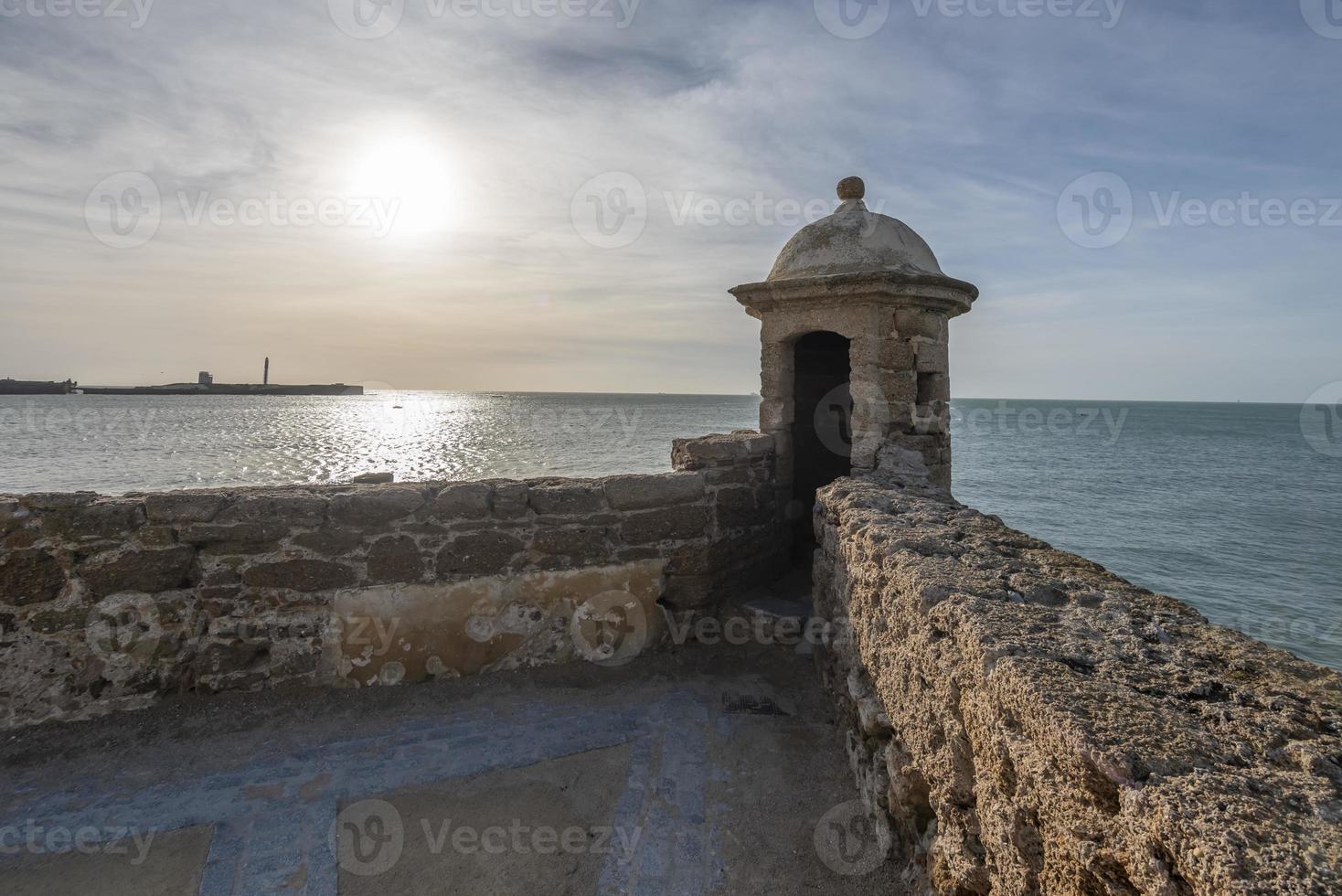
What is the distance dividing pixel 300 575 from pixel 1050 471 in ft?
134

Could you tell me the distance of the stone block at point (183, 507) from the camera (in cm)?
370

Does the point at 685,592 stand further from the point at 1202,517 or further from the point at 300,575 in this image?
the point at 1202,517

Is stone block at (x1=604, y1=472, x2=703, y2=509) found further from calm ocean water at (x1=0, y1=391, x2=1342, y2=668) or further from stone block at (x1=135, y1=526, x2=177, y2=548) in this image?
calm ocean water at (x1=0, y1=391, x2=1342, y2=668)

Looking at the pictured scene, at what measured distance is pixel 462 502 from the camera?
4164 mm

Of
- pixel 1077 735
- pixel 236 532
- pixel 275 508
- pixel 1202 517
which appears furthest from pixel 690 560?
pixel 1202 517

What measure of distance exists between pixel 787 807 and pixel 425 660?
226cm

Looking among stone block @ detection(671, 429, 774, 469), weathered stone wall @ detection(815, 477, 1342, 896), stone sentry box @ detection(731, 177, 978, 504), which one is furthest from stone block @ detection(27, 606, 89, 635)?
stone sentry box @ detection(731, 177, 978, 504)

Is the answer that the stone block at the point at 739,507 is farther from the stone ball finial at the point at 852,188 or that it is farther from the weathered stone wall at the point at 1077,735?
the stone ball finial at the point at 852,188

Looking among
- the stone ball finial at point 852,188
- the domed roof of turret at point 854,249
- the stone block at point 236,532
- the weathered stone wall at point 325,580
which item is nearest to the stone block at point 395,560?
the weathered stone wall at point 325,580

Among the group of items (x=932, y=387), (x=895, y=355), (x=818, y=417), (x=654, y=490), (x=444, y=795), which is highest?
(x=895, y=355)

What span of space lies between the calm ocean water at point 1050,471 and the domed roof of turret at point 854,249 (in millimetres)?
10999

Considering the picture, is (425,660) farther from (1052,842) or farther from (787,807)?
(1052,842)

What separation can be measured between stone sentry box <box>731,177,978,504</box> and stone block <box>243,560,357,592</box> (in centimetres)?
343

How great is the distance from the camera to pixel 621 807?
3.04 m
